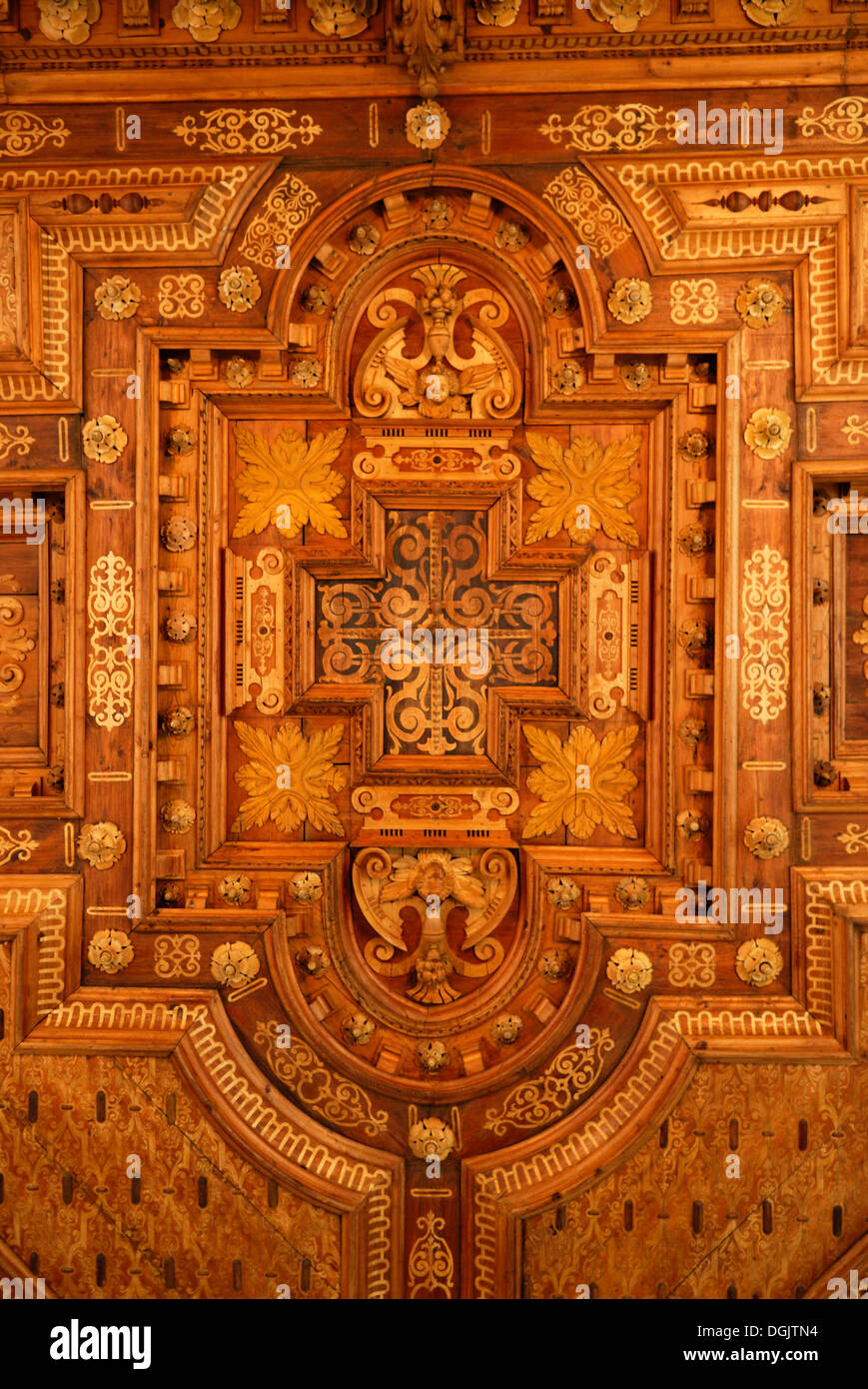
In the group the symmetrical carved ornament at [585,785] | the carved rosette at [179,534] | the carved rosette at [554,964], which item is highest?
the carved rosette at [179,534]

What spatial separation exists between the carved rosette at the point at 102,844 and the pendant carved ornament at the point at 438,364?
2165 mm

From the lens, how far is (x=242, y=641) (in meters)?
3.43

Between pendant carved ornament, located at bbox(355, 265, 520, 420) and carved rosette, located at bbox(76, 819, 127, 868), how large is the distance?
7.10 feet

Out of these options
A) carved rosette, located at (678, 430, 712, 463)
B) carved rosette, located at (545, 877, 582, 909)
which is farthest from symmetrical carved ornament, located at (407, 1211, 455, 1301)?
carved rosette, located at (678, 430, 712, 463)

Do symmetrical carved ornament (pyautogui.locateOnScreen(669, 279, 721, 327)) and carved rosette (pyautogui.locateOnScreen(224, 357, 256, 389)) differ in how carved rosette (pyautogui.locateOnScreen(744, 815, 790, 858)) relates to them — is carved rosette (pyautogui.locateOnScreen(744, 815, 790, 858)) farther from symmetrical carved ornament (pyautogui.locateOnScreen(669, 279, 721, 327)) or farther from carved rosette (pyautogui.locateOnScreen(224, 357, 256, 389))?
carved rosette (pyautogui.locateOnScreen(224, 357, 256, 389))

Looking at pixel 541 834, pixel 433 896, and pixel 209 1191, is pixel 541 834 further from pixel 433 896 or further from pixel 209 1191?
pixel 209 1191

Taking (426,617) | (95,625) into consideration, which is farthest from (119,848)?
(426,617)

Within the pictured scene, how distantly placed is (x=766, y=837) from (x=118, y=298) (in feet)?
11.9

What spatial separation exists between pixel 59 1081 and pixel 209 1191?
798 millimetres

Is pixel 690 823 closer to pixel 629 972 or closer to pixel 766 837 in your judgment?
pixel 766 837

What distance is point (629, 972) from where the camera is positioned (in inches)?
128

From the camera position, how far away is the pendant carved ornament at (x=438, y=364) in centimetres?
336

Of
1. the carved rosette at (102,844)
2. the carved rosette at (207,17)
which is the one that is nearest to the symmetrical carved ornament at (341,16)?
the carved rosette at (207,17)

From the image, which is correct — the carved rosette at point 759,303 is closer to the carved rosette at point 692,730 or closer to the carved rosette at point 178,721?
the carved rosette at point 692,730
